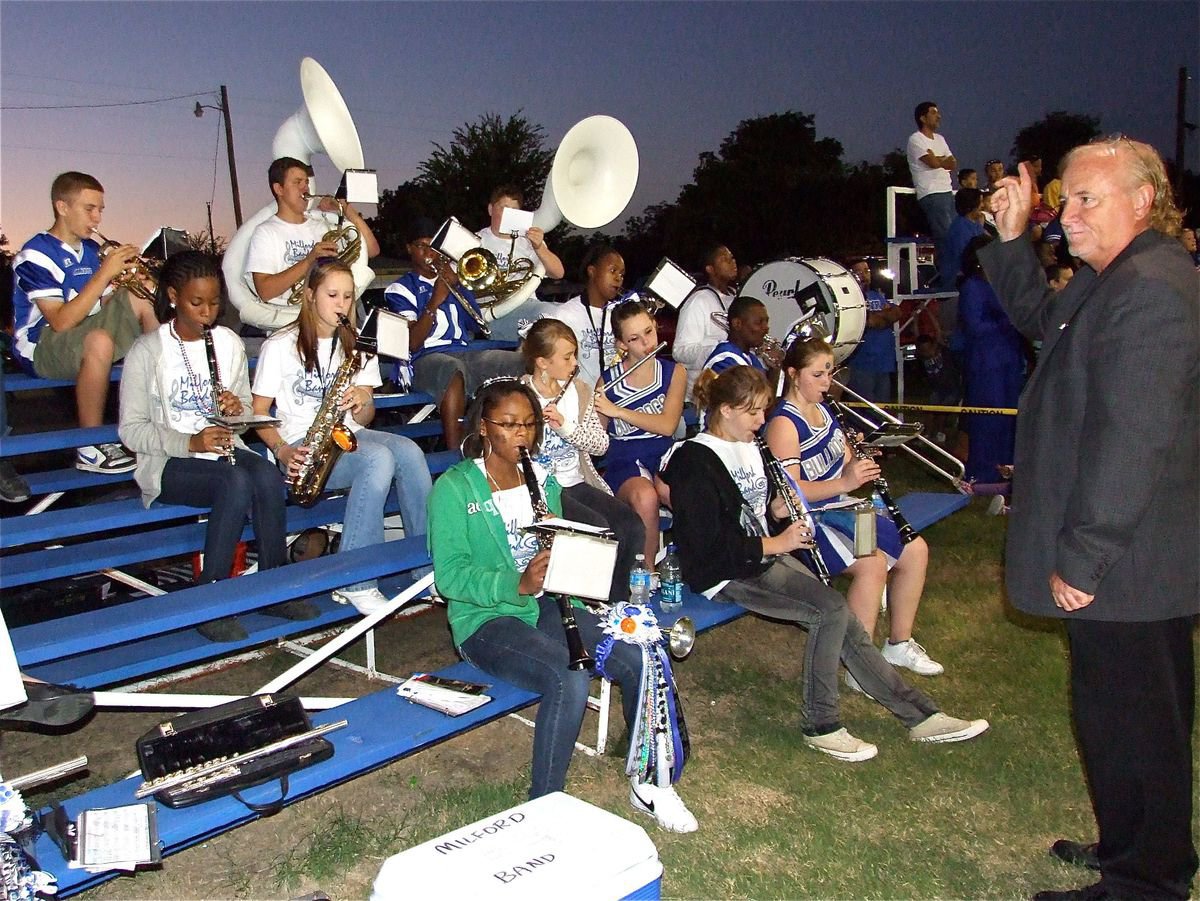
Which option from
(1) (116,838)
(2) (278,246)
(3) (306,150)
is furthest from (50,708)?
(3) (306,150)

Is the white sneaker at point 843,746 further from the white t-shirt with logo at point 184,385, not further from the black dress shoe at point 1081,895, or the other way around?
the white t-shirt with logo at point 184,385

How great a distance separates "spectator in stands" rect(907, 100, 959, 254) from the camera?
11.2 meters

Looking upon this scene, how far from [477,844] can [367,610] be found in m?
2.30

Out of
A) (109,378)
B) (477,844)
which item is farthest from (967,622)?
(109,378)

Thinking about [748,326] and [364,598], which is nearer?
[364,598]

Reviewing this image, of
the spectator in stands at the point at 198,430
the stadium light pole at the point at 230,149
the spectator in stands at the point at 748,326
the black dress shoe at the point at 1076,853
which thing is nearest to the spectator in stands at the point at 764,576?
the black dress shoe at the point at 1076,853

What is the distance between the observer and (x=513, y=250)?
22.3 feet

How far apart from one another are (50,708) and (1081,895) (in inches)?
116

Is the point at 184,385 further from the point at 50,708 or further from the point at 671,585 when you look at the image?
the point at 671,585

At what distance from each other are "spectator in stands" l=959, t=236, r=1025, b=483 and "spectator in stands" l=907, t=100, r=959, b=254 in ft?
12.0

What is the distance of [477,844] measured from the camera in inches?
91.4

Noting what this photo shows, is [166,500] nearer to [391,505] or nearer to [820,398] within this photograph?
[391,505]

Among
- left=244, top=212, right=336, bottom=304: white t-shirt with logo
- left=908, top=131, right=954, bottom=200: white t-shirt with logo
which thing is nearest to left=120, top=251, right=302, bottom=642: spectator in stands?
left=244, top=212, right=336, bottom=304: white t-shirt with logo

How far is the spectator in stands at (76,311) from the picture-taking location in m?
4.95
